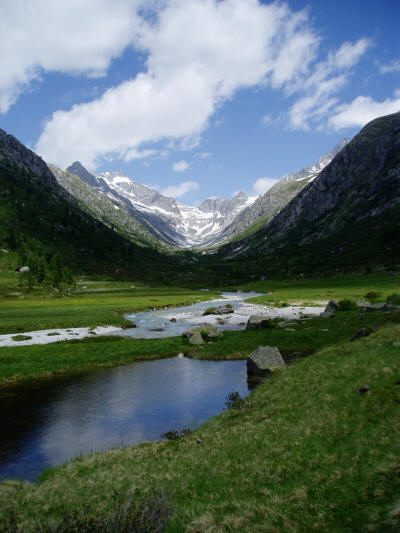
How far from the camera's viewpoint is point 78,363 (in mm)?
43219

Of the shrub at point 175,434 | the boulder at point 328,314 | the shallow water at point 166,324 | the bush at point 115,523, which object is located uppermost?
the bush at point 115,523

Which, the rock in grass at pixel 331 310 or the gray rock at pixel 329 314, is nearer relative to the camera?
the gray rock at pixel 329 314

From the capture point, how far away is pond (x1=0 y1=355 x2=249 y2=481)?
22500 mm

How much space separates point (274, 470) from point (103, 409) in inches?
767

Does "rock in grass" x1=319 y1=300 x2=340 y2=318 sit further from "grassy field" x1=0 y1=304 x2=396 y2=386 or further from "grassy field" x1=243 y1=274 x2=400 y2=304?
"grassy field" x1=243 y1=274 x2=400 y2=304

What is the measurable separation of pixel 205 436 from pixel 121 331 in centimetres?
5048

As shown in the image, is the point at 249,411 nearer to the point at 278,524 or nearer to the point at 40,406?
the point at 278,524

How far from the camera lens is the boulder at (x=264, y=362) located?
35.7m

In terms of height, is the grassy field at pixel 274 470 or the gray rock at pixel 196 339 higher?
the grassy field at pixel 274 470

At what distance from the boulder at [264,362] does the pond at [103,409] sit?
164 centimetres

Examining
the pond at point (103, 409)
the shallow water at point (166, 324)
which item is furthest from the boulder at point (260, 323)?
the pond at point (103, 409)

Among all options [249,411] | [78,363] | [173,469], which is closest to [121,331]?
[78,363]

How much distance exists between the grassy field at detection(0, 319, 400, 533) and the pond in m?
2.91

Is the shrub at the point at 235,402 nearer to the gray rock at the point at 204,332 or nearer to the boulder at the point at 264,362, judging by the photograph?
the boulder at the point at 264,362
